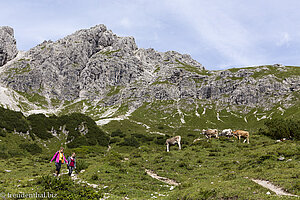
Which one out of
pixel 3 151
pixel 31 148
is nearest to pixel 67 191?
pixel 3 151

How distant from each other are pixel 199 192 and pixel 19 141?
66.9 m

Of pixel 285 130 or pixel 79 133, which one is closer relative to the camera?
pixel 285 130

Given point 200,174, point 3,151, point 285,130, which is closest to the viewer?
point 200,174

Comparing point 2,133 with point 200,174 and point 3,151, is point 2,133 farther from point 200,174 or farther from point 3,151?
point 200,174

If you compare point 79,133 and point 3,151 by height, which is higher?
point 79,133

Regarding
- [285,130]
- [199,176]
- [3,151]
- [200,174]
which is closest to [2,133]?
[3,151]

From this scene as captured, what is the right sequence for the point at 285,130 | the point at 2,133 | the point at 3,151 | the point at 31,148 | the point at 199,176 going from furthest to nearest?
the point at 31,148
the point at 2,133
the point at 3,151
the point at 285,130
the point at 199,176

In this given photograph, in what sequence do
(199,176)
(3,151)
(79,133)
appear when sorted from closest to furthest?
(199,176) → (3,151) → (79,133)

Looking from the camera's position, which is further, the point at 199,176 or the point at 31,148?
the point at 31,148

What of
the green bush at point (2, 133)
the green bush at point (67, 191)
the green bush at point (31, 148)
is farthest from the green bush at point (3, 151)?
the green bush at point (67, 191)

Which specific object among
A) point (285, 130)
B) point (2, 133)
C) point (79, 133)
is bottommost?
point (79, 133)

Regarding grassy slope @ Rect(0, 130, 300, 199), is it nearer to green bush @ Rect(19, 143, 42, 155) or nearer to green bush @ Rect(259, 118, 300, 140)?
green bush @ Rect(259, 118, 300, 140)

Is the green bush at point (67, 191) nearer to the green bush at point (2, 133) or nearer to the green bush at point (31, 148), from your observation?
the green bush at point (31, 148)

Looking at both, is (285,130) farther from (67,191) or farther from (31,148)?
(31,148)
